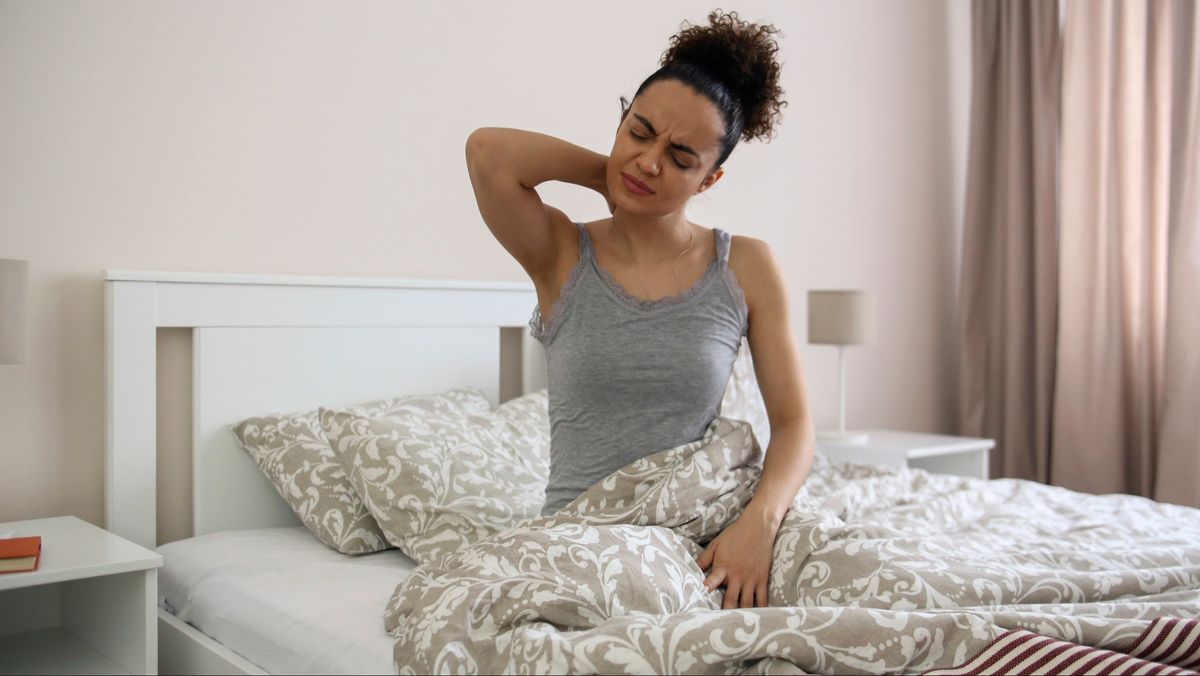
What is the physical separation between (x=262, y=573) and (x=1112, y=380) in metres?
2.93

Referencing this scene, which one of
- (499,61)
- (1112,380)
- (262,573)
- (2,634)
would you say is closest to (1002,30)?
(1112,380)

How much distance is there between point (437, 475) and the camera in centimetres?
191

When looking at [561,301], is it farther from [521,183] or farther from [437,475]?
[437,475]

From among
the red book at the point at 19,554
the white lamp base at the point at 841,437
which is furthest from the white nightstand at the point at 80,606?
the white lamp base at the point at 841,437

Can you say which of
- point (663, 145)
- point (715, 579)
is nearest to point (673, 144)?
point (663, 145)

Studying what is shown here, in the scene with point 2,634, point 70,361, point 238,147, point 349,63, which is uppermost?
point 349,63

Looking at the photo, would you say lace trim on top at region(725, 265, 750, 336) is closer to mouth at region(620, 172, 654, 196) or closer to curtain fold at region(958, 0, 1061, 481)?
mouth at region(620, 172, 654, 196)

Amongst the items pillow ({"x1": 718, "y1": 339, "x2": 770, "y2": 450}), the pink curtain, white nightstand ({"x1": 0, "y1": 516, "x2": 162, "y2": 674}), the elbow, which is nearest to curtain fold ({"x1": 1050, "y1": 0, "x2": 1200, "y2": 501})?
the pink curtain

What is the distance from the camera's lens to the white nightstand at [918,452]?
3172 mm

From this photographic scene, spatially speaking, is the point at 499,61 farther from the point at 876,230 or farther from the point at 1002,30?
the point at 1002,30

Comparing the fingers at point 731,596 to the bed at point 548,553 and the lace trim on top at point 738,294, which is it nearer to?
the bed at point 548,553

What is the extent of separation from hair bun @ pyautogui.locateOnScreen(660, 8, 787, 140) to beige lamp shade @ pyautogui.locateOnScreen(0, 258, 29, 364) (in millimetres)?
1121

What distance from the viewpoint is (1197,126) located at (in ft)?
10.8

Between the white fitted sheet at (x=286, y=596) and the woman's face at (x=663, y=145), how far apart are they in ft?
2.33
